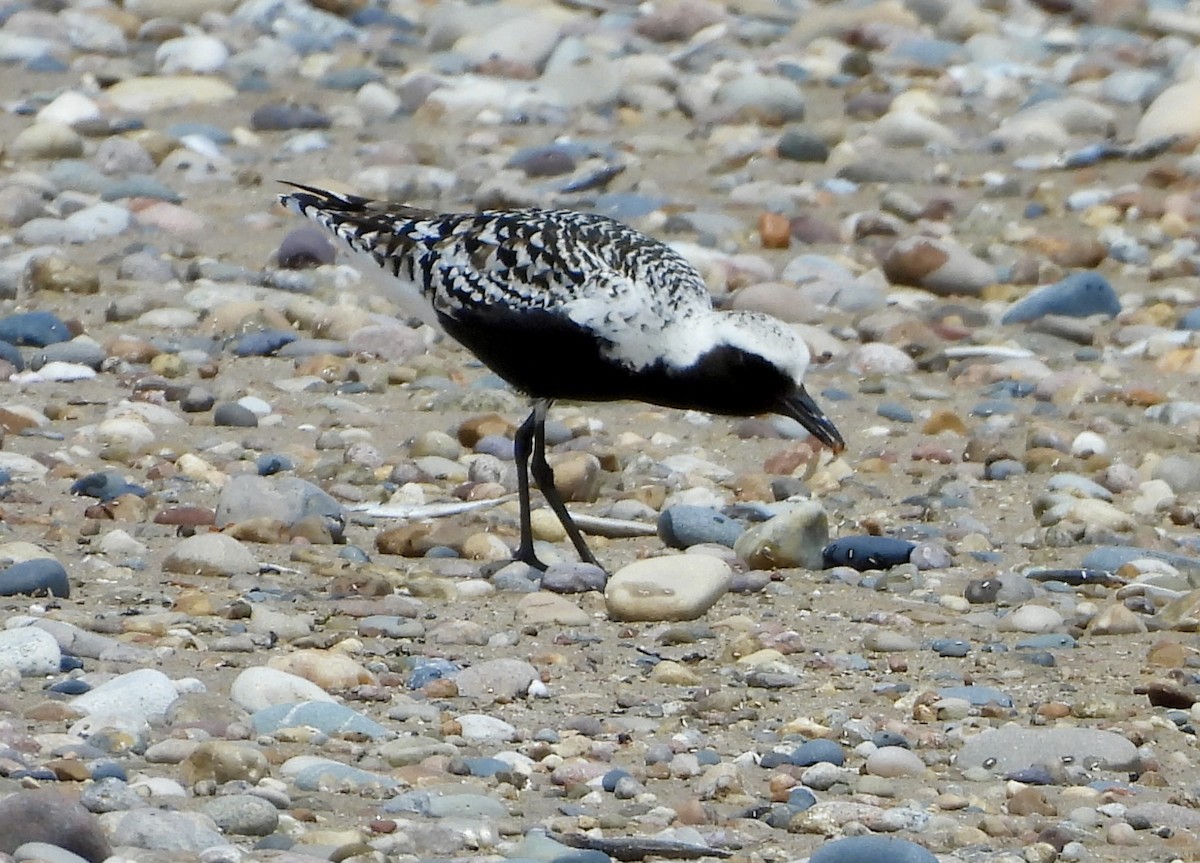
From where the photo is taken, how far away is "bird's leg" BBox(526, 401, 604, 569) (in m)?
6.15

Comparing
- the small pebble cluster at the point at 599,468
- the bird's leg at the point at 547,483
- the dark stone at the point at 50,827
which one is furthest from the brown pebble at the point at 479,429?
the dark stone at the point at 50,827

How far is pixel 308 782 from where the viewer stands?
4.04 meters

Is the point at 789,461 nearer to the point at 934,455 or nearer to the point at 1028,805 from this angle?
the point at 934,455

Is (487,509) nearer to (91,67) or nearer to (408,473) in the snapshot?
(408,473)

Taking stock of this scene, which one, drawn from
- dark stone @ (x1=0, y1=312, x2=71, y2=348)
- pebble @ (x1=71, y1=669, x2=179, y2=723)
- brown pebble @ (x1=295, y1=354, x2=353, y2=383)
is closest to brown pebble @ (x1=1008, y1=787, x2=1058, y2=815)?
pebble @ (x1=71, y1=669, x2=179, y2=723)

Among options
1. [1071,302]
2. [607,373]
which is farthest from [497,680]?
[1071,302]

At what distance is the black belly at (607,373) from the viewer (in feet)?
19.6

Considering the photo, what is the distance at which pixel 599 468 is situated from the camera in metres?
6.86

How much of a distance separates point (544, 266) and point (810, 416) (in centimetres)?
91

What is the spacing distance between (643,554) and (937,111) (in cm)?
667

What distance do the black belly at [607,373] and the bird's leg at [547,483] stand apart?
0.46 feet

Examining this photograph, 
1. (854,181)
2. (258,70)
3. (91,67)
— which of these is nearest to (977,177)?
(854,181)

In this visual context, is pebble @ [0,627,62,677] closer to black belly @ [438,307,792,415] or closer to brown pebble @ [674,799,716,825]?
brown pebble @ [674,799,716,825]

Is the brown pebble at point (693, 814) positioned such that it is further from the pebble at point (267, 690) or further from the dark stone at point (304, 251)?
the dark stone at point (304, 251)
